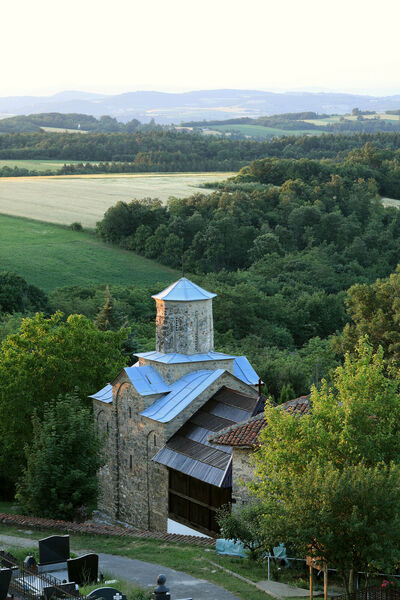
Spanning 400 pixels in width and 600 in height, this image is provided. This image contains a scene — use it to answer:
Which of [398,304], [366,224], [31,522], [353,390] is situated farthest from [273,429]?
[366,224]

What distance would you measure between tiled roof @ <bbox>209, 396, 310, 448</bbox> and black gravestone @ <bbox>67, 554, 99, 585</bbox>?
21.0 feet

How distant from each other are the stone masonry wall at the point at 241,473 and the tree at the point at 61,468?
555 cm

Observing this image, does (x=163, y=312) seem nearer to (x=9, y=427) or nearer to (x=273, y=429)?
(x=9, y=427)

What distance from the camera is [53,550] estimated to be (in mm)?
19672

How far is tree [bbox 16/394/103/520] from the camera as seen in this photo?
2759 centimetres

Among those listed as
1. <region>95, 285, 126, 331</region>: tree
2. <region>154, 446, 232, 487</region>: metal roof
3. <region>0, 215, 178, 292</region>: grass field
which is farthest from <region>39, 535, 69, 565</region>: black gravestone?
<region>0, 215, 178, 292</region>: grass field

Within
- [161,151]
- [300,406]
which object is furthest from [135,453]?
[161,151]

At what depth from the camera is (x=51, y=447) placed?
1093 inches

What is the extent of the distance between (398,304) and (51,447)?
A: 85.8 ft

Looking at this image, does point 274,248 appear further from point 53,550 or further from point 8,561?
point 8,561

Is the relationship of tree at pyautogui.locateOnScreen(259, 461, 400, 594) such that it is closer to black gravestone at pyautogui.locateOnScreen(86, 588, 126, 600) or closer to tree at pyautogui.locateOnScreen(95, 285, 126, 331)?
black gravestone at pyautogui.locateOnScreen(86, 588, 126, 600)

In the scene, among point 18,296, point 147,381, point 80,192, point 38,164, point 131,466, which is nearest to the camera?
point 147,381

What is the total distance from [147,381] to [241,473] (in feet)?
23.3

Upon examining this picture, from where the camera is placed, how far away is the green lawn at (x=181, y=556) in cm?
2011
